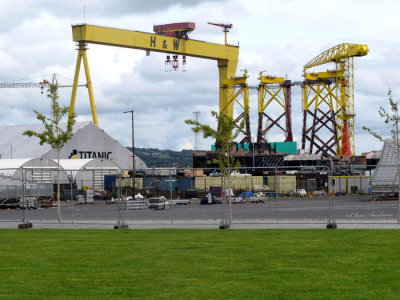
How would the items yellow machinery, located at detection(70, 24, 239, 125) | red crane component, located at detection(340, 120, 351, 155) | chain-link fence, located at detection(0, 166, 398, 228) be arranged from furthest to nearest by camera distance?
1. red crane component, located at detection(340, 120, 351, 155)
2. yellow machinery, located at detection(70, 24, 239, 125)
3. chain-link fence, located at detection(0, 166, 398, 228)

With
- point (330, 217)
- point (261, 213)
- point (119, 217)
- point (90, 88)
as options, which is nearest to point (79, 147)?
point (90, 88)

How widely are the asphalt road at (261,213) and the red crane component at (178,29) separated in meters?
52.4

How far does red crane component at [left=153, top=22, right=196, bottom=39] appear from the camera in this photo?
265 feet

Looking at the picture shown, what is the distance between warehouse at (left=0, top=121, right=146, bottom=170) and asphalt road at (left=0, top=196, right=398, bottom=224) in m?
46.3

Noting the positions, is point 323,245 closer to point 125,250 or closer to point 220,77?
point 125,250

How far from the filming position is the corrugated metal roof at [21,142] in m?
77.8

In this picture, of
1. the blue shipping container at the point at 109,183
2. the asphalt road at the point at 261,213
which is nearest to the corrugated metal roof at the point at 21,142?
the blue shipping container at the point at 109,183

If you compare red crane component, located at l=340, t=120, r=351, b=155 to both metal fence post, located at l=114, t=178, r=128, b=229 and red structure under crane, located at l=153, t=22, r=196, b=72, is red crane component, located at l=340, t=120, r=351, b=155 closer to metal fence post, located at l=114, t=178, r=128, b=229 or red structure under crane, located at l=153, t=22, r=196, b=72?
red structure under crane, located at l=153, t=22, r=196, b=72

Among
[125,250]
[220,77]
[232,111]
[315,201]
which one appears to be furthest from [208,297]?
[232,111]

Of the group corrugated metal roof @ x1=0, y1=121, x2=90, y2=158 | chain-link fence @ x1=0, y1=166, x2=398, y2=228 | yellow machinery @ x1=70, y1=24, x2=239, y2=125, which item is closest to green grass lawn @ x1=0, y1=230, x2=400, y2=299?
chain-link fence @ x1=0, y1=166, x2=398, y2=228

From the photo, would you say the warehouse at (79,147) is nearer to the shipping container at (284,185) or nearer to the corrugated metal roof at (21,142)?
the corrugated metal roof at (21,142)

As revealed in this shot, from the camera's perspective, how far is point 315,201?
78.6 feet

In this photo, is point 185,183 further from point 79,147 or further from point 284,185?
point 79,147

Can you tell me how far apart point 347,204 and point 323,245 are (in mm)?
12055
